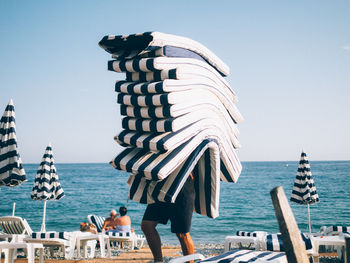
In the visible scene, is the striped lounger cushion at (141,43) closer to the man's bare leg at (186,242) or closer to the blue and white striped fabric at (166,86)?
the blue and white striped fabric at (166,86)

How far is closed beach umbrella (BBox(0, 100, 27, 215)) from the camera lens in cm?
606

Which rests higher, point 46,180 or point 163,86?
point 163,86

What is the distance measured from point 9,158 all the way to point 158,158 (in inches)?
135

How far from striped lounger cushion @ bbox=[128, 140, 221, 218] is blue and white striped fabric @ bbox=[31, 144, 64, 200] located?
7.52 meters

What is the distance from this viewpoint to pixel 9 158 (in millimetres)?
6176

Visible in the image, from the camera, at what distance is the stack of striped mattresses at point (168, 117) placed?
3652 mm

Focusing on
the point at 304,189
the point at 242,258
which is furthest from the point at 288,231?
the point at 304,189

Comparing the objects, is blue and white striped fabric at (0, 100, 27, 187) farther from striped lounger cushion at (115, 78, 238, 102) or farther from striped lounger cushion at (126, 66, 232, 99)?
striped lounger cushion at (126, 66, 232, 99)

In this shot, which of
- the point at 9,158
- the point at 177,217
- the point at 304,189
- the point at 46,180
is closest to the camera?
the point at 177,217

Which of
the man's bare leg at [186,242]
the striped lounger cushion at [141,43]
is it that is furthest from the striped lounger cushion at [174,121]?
the man's bare leg at [186,242]

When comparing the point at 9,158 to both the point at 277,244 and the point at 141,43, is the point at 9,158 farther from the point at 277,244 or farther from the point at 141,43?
the point at 277,244

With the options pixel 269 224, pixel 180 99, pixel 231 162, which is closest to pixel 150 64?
pixel 180 99

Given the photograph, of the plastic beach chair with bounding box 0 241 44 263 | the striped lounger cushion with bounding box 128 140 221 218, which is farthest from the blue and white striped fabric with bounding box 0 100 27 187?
the striped lounger cushion with bounding box 128 140 221 218

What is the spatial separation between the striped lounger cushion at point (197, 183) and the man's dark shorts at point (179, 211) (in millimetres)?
154
